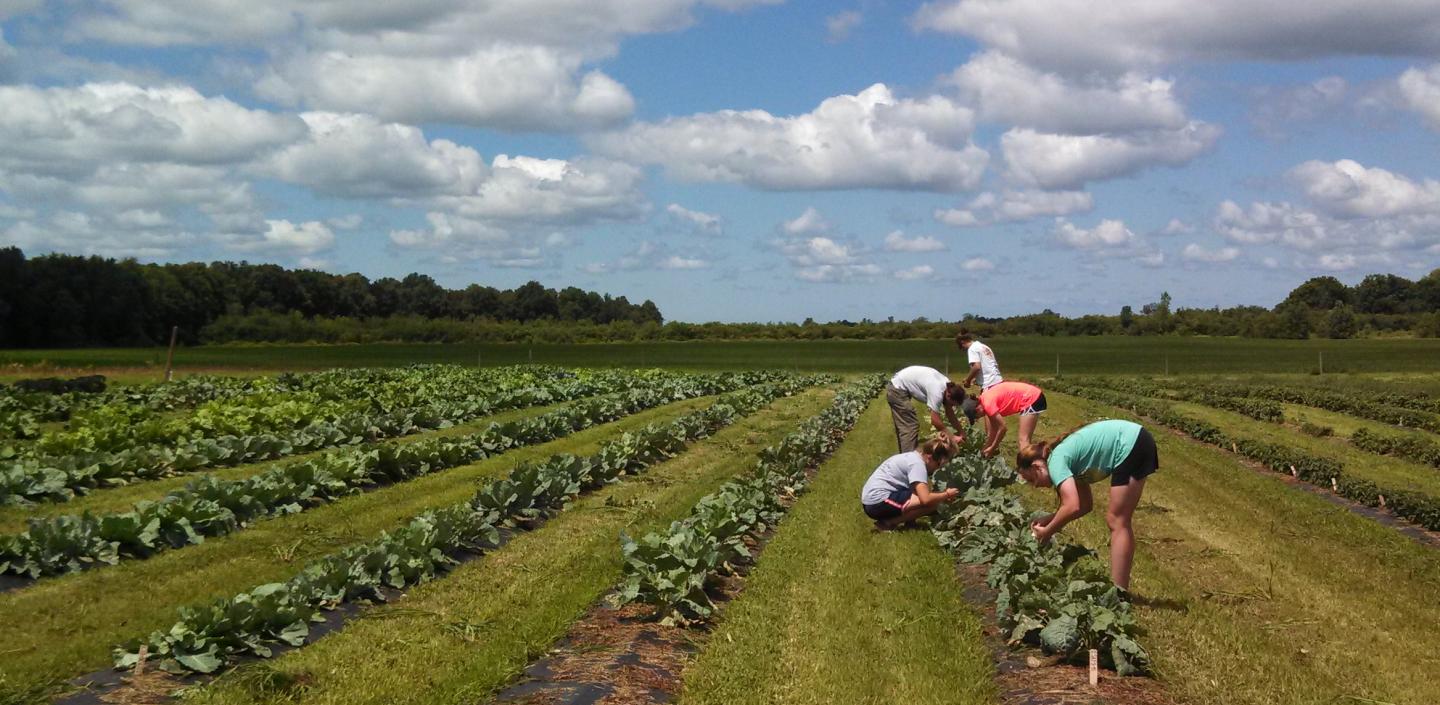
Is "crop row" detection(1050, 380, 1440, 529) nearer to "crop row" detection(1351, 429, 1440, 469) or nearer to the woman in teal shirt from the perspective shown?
"crop row" detection(1351, 429, 1440, 469)

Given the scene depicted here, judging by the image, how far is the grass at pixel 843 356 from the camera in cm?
6322

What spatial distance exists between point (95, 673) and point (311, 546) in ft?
14.3

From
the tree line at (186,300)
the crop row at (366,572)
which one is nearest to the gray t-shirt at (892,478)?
the crop row at (366,572)

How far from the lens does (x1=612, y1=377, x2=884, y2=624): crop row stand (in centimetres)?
925

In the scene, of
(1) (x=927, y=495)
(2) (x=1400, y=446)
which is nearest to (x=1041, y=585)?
(1) (x=927, y=495)

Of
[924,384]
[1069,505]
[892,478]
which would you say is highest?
[924,384]

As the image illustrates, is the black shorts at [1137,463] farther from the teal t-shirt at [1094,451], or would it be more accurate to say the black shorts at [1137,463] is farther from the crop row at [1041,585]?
the crop row at [1041,585]

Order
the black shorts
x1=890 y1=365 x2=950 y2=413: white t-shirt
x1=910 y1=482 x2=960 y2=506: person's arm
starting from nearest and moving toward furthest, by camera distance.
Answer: the black shorts → x1=910 y1=482 x2=960 y2=506: person's arm → x1=890 y1=365 x2=950 y2=413: white t-shirt

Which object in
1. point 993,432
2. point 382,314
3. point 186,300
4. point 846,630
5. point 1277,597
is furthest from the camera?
point 382,314

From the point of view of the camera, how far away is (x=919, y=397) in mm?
16047

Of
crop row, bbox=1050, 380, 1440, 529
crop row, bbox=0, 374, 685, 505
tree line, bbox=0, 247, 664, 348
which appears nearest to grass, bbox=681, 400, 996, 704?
crop row, bbox=1050, 380, 1440, 529

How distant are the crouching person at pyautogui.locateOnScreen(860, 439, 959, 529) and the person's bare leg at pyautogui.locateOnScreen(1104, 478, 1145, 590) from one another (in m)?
3.29

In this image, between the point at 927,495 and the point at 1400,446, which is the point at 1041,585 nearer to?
the point at 927,495

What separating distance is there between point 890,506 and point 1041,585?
12.7 feet
